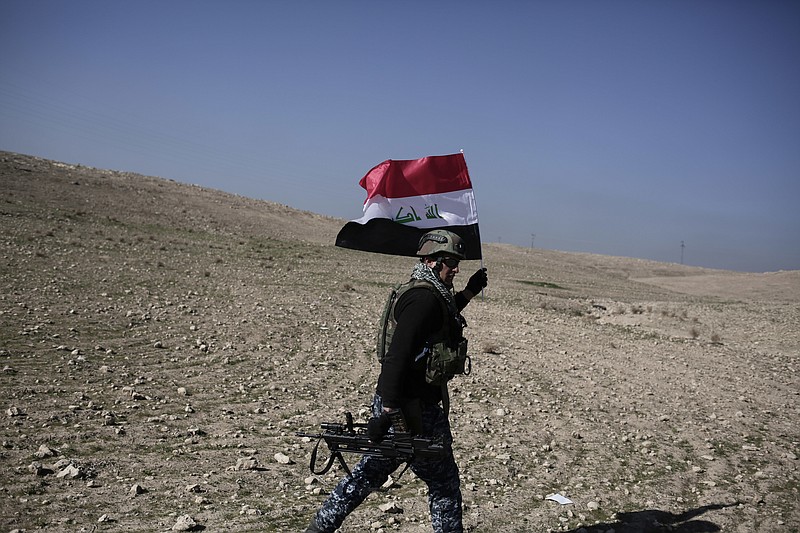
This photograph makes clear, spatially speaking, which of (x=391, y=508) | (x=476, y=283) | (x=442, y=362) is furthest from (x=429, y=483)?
(x=476, y=283)

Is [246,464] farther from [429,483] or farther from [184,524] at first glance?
[429,483]

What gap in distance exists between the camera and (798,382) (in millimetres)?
12289

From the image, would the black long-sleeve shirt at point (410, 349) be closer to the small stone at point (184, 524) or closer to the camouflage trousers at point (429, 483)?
the camouflage trousers at point (429, 483)

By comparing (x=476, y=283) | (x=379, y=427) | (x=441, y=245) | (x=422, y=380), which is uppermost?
(x=441, y=245)

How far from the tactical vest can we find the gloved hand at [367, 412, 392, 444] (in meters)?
0.36

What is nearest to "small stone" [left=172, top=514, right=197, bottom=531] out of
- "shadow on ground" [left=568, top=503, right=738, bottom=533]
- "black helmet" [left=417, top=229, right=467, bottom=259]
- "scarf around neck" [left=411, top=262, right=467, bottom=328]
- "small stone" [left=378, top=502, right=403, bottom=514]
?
"small stone" [left=378, top=502, right=403, bottom=514]

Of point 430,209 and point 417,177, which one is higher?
point 417,177

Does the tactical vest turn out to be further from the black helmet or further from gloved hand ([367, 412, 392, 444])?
gloved hand ([367, 412, 392, 444])

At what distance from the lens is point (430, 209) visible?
21.5 ft

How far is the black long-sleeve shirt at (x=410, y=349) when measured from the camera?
14.6 feet

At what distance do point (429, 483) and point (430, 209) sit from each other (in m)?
2.68

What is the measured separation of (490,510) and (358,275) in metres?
17.8

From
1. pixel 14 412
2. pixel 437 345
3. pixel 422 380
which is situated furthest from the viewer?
pixel 14 412

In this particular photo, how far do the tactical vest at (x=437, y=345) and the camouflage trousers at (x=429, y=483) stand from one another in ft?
1.10
